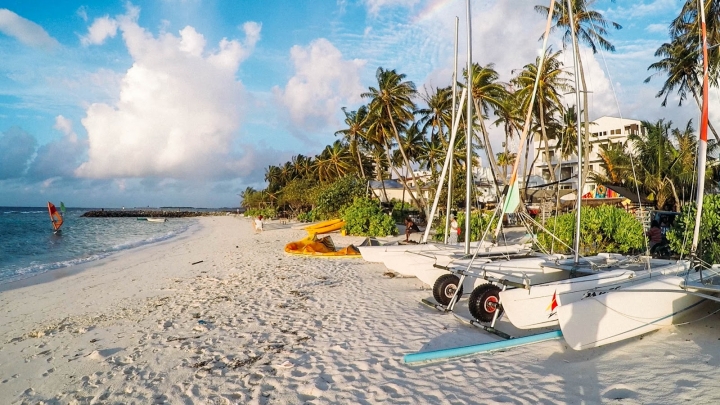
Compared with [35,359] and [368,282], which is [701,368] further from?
[35,359]

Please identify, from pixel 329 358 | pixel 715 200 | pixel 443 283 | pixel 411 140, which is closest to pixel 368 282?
pixel 443 283

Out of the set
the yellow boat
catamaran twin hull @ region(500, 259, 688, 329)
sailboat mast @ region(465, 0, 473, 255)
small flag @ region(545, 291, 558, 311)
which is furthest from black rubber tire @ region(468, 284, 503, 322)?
the yellow boat

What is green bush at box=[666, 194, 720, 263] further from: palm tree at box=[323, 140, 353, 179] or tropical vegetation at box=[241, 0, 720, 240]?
palm tree at box=[323, 140, 353, 179]

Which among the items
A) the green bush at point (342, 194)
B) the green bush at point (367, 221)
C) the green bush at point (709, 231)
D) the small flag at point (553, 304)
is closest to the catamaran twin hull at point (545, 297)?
the small flag at point (553, 304)

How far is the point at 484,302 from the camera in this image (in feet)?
22.6

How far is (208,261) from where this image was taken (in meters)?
16.4

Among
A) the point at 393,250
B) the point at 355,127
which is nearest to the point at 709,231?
the point at 393,250

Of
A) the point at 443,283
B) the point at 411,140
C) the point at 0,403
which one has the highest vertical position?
the point at 411,140

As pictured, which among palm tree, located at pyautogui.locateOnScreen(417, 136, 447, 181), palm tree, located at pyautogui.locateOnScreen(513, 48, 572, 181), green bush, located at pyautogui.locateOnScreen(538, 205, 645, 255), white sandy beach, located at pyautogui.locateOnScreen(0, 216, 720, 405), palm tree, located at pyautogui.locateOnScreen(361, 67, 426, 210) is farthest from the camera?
palm tree, located at pyautogui.locateOnScreen(417, 136, 447, 181)

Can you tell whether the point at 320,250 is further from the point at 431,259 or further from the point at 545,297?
the point at 545,297

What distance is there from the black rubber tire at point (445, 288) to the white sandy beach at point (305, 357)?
1.33ft

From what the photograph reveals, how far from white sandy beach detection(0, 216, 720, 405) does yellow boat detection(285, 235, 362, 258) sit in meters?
5.05

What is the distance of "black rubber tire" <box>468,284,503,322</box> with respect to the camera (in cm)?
686

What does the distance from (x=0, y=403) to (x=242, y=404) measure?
3033mm
